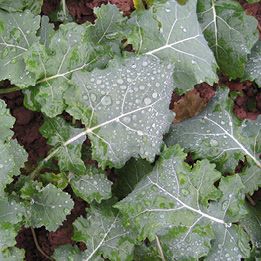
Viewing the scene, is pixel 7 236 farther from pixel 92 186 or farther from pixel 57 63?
pixel 57 63

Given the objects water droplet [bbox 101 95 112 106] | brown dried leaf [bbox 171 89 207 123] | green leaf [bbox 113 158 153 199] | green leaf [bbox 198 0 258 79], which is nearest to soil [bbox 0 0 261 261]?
brown dried leaf [bbox 171 89 207 123]

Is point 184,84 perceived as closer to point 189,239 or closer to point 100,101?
point 100,101

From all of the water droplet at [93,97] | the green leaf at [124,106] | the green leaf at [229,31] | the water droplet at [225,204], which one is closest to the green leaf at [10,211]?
the green leaf at [124,106]

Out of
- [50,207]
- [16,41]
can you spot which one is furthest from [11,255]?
[16,41]

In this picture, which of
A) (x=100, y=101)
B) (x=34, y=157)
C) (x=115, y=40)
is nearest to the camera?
(x=100, y=101)

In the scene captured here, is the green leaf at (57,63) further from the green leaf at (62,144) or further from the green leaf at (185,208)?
the green leaf at (185,208)

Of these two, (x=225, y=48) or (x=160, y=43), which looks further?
(x=225, y=48)

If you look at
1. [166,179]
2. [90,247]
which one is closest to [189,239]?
[166,179]

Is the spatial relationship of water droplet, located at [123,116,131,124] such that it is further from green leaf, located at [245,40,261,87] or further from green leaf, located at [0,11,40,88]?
green leaf, located at [245,40,261,87]
